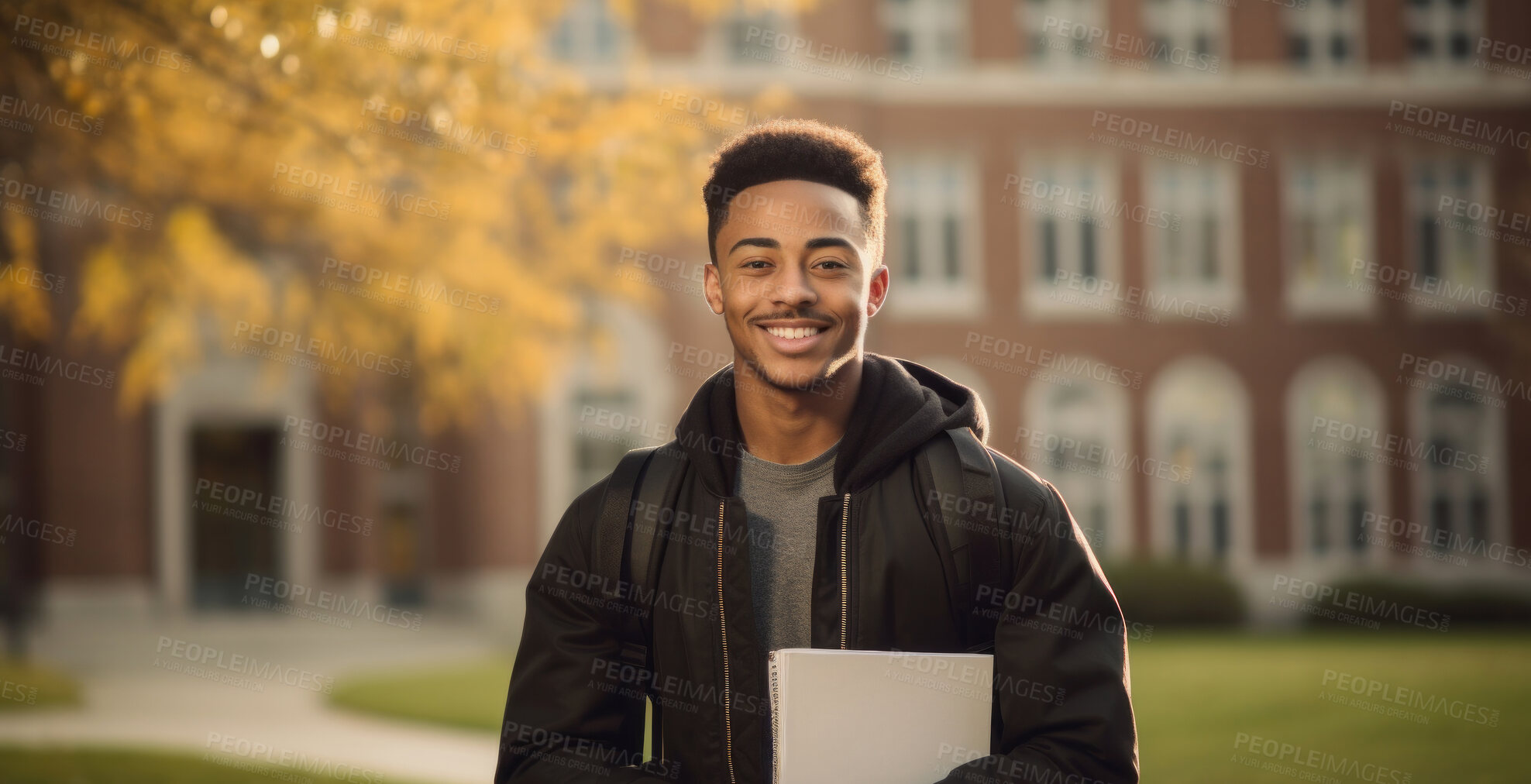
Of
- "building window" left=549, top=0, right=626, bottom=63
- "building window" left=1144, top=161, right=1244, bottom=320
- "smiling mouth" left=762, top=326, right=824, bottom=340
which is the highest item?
"building window" left=549, top=0, right=626, bottom=63

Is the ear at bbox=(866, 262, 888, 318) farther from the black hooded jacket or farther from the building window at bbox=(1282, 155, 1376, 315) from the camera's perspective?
the building window at bbox=(1282, 155, 1376, 315)

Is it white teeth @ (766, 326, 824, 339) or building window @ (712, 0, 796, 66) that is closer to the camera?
white teeth @ (766, 326, 824, 339)

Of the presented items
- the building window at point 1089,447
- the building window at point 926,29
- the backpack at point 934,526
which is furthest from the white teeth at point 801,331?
the building window at point 926,29

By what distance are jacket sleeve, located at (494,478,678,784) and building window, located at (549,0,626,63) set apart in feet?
61.8

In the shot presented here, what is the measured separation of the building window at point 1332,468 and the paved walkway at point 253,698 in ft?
43.1

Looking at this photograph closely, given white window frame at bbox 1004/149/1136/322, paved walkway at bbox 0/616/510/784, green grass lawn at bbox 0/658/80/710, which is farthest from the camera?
white window frame at bbox 1004/149/1136/322

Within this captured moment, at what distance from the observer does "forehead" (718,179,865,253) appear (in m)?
2.53

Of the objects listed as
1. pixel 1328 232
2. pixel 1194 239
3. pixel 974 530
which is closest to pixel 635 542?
pixel 974 530

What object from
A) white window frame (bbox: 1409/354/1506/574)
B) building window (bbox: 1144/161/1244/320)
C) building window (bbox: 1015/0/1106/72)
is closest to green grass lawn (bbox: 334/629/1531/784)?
white window frame (bbox: 1409/354/1506/574)

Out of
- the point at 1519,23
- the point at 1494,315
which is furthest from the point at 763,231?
the point at 1519,23

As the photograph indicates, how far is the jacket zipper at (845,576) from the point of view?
243 cm

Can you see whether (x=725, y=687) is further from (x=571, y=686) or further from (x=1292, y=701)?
(x=1292, y=701)

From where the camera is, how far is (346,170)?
7516 mm

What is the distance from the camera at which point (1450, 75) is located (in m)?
22.5
